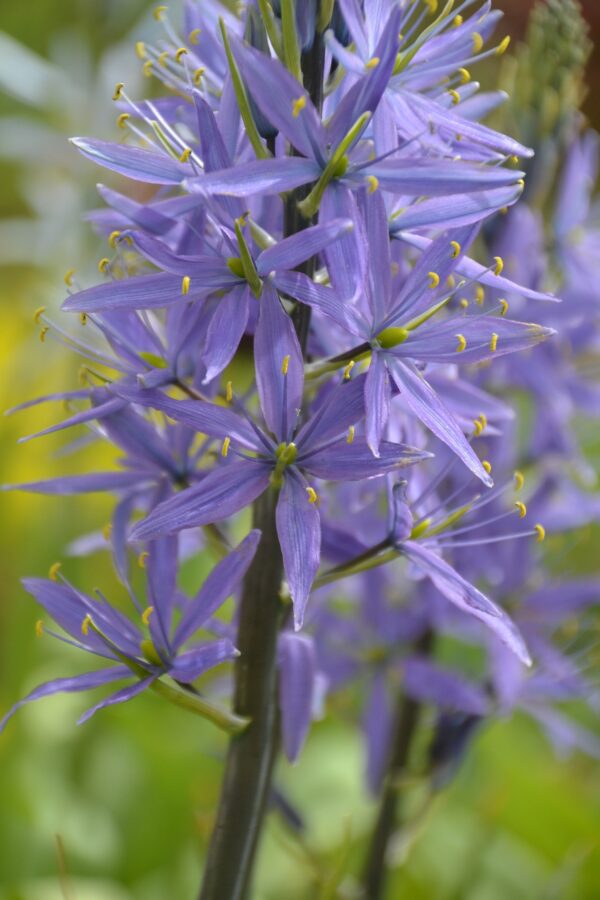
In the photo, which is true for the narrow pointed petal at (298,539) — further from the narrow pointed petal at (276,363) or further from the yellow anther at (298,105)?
the yellow anther at (298,105)

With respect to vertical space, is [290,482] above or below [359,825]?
above

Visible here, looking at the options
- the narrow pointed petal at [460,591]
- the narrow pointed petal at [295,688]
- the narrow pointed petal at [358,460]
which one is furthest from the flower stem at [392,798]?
the narrow pointed petal at [358,460]

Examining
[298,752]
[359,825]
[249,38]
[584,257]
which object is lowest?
[359,825]

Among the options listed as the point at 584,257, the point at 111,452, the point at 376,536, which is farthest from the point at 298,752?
the point at 111,452

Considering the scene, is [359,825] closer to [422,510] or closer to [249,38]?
[422,510]

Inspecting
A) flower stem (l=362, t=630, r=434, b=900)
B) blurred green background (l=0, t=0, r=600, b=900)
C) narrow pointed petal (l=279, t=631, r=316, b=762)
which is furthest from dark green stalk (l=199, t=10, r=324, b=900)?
flower stem (l=362, t=630, r=434, b=900)

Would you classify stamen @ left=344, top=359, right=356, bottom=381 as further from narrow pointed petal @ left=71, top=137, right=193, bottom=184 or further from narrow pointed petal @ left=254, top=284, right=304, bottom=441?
narrow pointed petal @ left=71, top=137, right=193, bottom=184

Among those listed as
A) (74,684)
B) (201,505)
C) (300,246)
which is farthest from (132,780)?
(300,246)
